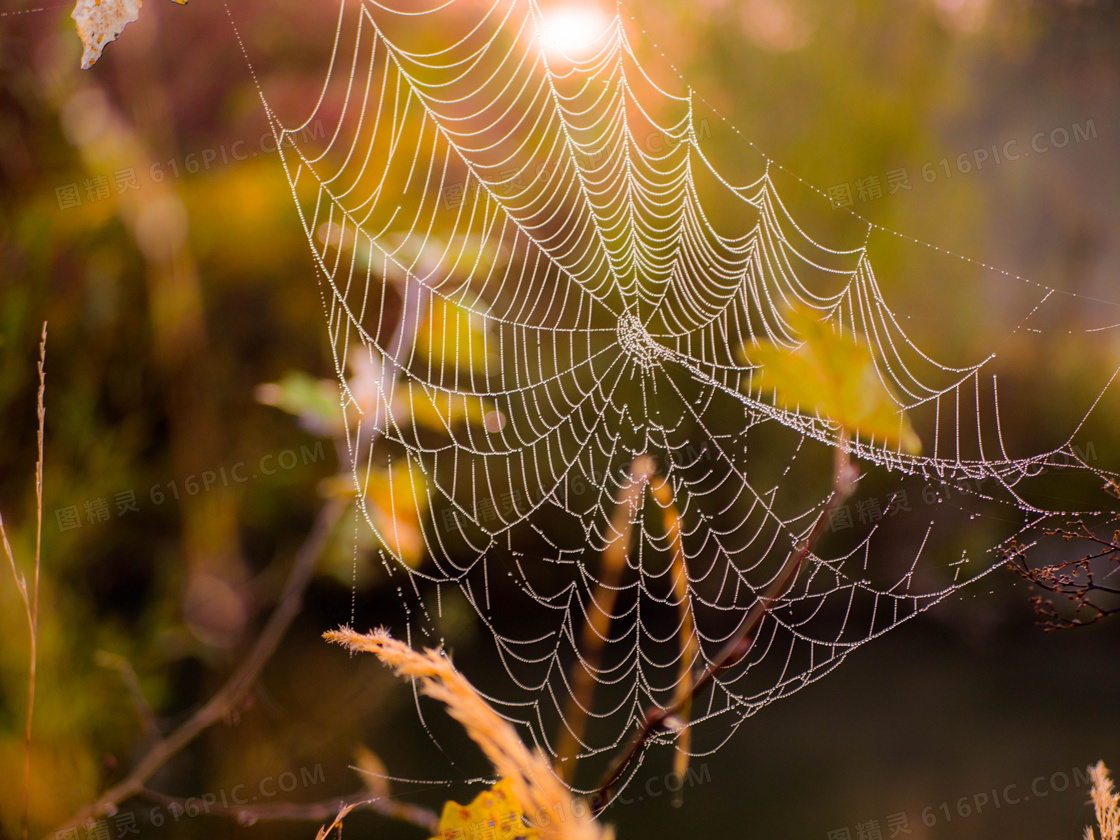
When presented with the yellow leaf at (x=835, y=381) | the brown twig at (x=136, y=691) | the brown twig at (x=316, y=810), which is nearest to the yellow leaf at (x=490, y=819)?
the brown twig at (x=316, y=810)

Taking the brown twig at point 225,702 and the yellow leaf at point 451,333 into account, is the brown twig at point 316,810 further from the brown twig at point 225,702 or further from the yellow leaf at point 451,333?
the yellow leaf at point 451,333

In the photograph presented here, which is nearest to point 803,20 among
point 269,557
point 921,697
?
point 921,697

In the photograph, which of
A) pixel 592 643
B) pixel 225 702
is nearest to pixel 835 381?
pixel 225 702

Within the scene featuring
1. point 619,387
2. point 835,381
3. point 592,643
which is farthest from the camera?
point 619,387

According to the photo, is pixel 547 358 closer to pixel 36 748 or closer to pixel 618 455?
pixel 618 455

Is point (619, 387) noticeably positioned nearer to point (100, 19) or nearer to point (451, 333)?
point (451, 333)

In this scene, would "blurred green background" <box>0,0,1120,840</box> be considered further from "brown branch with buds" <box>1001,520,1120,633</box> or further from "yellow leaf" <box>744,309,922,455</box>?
"brown branch with buds" <box>1001,520,1120,633</box>

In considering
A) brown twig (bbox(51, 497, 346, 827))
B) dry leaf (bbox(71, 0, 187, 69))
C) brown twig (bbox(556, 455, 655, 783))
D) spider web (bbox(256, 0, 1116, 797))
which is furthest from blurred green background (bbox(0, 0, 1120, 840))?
dry leaf (bbox(71, 0, 187, 69))
